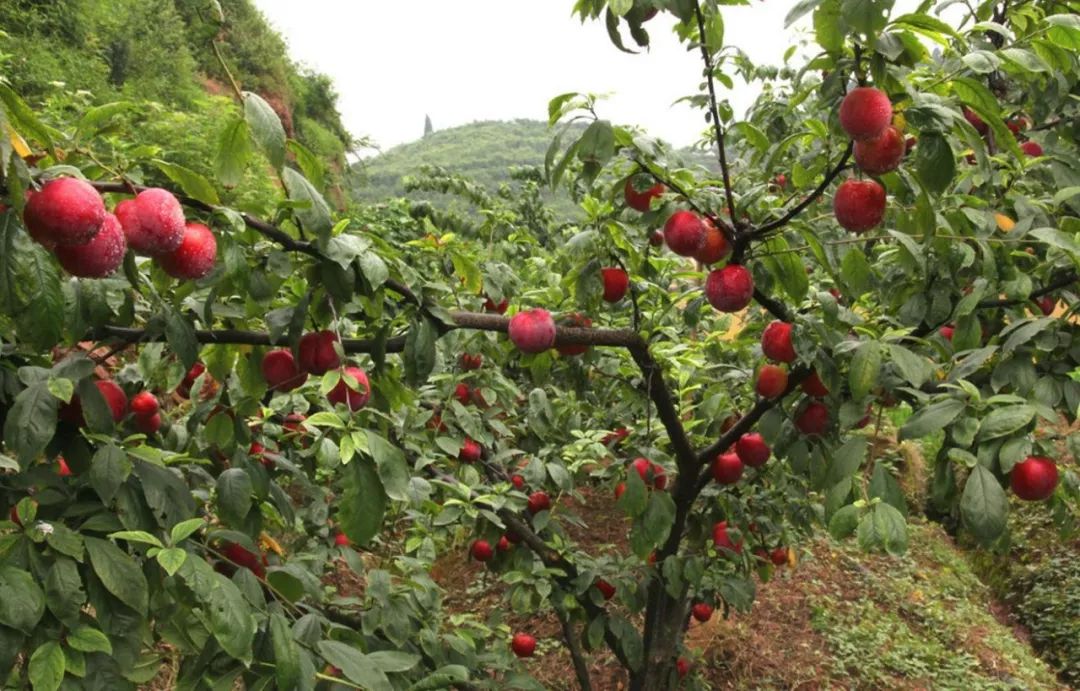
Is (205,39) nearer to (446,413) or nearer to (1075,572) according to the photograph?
(446,413)

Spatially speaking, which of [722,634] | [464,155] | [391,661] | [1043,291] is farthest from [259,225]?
[464,155]

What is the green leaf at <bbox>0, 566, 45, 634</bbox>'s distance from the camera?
0.98 metres

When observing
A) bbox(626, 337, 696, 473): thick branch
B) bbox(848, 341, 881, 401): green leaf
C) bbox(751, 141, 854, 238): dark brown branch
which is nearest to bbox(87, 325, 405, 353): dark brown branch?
bbox(626, 337, 696, 473): thick branch

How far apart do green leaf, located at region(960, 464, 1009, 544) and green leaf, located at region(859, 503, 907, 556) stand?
0.10 meters

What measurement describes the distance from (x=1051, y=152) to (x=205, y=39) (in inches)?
90.4

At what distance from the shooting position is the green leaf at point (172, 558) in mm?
1067

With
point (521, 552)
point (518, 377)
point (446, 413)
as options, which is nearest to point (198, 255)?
point (446, 413)

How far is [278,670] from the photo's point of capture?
3.78 feet

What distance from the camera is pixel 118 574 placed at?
1.11 meters

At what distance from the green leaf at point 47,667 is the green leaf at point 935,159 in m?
1.50

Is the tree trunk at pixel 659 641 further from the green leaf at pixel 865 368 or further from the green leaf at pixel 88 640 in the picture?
the green leaf at pixel 88 640

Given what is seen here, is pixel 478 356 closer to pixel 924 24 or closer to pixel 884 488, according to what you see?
pixel 884 488

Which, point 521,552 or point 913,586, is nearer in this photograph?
point 521,552

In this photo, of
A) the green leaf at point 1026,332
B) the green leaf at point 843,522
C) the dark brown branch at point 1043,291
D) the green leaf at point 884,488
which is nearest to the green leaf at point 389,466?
the green leaf at point 843,522
